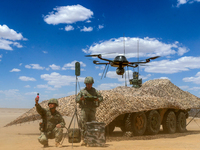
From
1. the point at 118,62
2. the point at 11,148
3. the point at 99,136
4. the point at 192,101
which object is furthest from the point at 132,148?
the point at 192,101

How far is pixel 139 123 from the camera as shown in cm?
1203

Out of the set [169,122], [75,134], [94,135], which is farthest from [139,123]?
[75,134]

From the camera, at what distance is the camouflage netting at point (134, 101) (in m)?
10.7

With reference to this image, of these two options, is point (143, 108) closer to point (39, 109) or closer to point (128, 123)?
point (128, 123)

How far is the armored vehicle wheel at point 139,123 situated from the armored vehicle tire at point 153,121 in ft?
1.20

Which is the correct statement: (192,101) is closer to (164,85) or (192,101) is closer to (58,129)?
(164,85)

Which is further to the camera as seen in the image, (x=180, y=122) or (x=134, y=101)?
(x=180, y=122)

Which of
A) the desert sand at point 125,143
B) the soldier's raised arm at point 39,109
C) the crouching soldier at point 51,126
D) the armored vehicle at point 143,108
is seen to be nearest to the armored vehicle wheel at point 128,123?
the armored vehicle at point 143,108

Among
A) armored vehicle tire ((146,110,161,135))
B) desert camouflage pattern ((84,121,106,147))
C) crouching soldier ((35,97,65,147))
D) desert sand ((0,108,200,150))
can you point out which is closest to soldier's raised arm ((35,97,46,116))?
crouching soldier ((35,97,65,147))

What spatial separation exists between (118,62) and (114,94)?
13.3ft

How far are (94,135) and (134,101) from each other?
13.2ft

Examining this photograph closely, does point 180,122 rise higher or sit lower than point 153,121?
lower

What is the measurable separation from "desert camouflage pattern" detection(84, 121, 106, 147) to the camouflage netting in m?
1.71

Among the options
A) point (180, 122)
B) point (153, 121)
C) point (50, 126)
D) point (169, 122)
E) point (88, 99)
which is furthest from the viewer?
point (180, 122)
